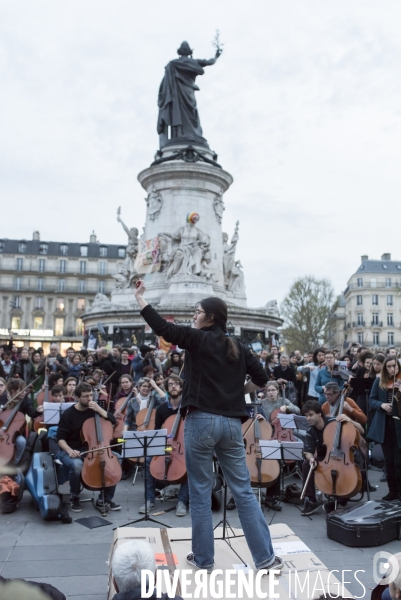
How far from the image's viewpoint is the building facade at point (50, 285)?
6819 centimetres

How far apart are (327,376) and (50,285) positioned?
63.5 m

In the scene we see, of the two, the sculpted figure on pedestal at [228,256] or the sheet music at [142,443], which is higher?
the sculpted figure on pedestal at [228,256]

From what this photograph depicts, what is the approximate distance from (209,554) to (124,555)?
1.15m

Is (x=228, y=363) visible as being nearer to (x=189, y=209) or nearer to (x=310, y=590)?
(x=310, y=590)

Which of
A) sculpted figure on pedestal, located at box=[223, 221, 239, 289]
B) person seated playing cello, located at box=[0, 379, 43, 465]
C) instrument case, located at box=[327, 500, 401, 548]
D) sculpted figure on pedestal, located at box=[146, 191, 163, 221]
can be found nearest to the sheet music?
person seated playing cello, located at box=[0, 379, 43, 465]

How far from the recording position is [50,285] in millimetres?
70375

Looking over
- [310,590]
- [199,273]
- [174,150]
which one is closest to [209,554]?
[310,590]

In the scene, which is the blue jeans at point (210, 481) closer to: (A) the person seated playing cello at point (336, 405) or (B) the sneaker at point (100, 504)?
(B) the sneaker at point (100, 504)

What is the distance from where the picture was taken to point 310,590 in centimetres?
387

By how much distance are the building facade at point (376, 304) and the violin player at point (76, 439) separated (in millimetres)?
69289

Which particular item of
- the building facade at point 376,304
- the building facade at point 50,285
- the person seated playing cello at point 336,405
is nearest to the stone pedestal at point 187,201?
the person seated playing cello at point 336,405

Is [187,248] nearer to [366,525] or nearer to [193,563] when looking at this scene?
[366,525]

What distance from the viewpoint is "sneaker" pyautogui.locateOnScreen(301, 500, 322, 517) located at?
697 cm

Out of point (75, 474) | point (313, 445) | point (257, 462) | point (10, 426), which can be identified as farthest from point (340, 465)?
point (10, 426)
